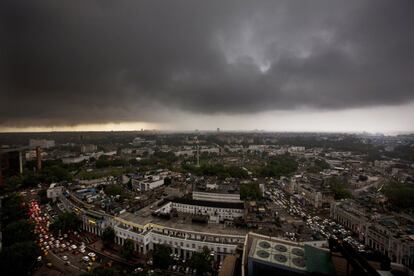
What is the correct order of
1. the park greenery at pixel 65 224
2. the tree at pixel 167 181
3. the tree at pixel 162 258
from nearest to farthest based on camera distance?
the tree at pixel 162 258 < the park greenery at pixel 65 224 < the tree at pixel 167 181

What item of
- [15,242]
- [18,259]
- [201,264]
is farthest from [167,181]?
[18,259]

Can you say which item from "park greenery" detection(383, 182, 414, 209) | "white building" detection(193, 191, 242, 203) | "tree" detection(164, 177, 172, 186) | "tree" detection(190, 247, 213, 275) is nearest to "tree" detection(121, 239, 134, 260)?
"tree" detection(190, 247, 213, 275)

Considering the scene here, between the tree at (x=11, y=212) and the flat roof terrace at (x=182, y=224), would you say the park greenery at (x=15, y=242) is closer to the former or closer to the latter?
the tree at (x=11, y=212)

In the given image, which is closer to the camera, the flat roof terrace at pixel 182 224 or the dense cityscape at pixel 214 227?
the dense cityscape at pixel 214 227

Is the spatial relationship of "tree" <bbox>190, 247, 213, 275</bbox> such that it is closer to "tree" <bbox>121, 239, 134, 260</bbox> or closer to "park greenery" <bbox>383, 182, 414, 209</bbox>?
"tree" <bbox>121, 239, 134, 260</bbox>

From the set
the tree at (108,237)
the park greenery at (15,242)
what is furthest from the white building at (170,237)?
the park greenery at (15,242)

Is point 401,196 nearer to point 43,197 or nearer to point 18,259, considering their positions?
point 18,259

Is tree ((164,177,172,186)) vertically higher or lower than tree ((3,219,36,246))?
lower

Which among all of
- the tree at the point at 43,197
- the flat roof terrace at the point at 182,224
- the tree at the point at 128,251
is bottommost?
the tree at the point at 43,197
